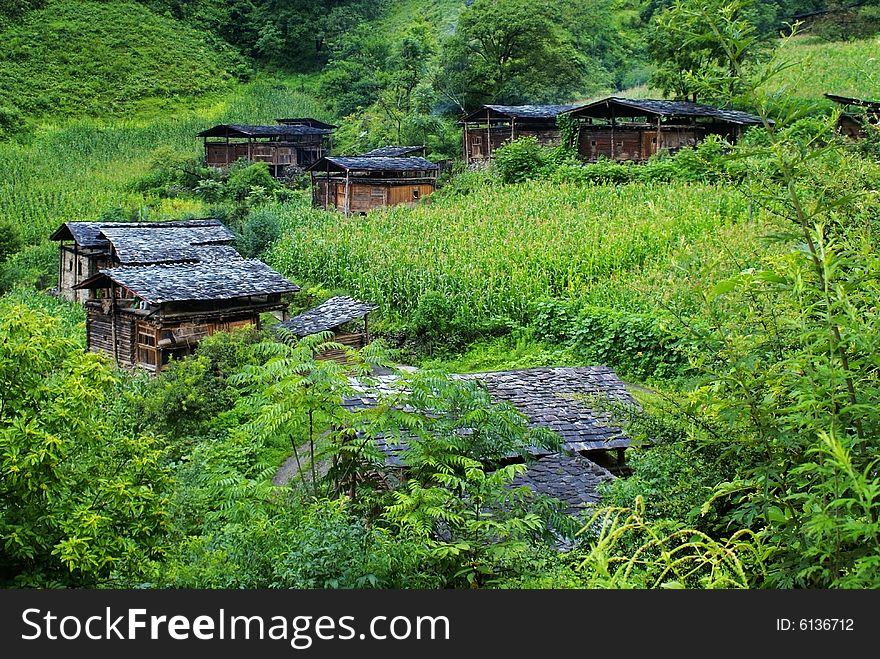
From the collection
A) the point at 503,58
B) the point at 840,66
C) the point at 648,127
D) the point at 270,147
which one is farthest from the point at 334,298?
the point at 840,66

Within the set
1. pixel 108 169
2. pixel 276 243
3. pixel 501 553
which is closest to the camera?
pixel 501 553

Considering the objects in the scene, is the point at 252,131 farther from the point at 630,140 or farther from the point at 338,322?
the point at 338,322

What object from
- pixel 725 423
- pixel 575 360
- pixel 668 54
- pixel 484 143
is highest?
pixel 668 54

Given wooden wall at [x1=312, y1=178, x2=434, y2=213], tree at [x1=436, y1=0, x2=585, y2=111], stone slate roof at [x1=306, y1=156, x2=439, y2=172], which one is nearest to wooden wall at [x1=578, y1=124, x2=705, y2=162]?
stone slate roof at [x1=306, y1=156, x2=439, y2=172]

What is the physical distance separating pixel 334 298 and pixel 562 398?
10731 millimetres

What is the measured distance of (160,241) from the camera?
2616cm

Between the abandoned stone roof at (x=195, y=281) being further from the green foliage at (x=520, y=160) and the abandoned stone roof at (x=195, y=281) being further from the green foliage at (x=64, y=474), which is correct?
the green foliage at (x=520, y=160)

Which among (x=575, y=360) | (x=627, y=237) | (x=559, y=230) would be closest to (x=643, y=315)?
(x=575, y=360)

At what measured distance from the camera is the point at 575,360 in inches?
807

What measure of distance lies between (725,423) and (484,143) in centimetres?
3841

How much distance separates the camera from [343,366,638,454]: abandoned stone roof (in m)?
12.4

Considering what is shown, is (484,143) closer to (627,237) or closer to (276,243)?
(276,243)

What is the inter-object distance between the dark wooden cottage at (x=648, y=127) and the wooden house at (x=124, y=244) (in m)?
16.4

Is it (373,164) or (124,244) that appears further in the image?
(373,164)
